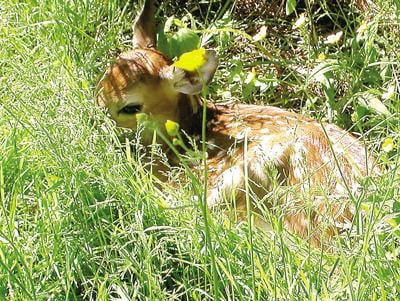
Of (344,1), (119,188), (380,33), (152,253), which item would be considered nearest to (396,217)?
(152,253)

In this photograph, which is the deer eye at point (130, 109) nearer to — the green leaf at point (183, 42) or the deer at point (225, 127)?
the deer at point (225, 127)

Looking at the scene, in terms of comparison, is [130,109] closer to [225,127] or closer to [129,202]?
[225,127]

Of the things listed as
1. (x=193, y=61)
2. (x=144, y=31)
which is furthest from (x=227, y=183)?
(x=193, y=61)

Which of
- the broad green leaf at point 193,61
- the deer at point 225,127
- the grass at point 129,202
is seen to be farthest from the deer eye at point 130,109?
the broad green leaf at point 193,61

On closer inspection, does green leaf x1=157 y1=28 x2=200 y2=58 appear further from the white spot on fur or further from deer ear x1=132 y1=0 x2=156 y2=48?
the white spot on fur

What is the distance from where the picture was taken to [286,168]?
431 cm

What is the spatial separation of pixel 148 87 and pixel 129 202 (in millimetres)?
1006

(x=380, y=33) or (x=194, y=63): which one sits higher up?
(x=194, y=63)

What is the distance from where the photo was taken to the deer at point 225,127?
4230mm

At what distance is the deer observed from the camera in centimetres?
423

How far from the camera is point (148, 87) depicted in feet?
15.4

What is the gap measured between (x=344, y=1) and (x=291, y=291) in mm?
3005

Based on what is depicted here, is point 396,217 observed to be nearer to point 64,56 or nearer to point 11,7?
point 64,56

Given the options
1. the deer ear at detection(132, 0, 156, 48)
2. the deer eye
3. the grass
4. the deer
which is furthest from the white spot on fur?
the deer ear at detection(132, 0, 156, 48)
